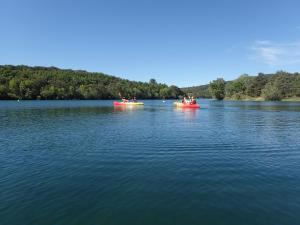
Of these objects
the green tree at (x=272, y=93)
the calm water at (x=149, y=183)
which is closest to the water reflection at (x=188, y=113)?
the calm water at (x=149, y=183)

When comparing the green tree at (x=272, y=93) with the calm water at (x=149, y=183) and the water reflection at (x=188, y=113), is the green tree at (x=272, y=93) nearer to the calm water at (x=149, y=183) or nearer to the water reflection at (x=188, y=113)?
the water reflection at (x=188, y=113)

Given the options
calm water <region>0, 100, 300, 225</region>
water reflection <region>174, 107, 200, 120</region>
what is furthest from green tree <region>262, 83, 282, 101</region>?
calm water <region>0, 100, 300, 225</region>

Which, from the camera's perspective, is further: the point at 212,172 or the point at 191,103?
the point at 191,103

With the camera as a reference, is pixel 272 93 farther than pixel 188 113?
Yes

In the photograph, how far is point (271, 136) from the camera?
2975 centimetres

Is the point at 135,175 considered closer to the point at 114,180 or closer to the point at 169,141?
the point at 114,180

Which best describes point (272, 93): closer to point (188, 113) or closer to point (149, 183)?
point (188, 113)

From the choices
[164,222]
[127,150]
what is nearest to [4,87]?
[127,150]

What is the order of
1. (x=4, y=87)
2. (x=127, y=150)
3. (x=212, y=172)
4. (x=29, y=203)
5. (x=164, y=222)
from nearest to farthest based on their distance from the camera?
(x=164, y=222) < (x=29, y=203) < (x=212, y=172) < (x=127, y=150) < (x=4, y=87)

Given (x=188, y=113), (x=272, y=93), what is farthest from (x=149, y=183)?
(x=272, y=93)

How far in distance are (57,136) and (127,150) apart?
11.1 metres

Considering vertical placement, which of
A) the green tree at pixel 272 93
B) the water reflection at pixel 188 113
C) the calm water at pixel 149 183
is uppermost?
the green tree at pixel 272 93

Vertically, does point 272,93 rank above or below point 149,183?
above

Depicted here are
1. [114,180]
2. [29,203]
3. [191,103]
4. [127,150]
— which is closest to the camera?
[29,203]
